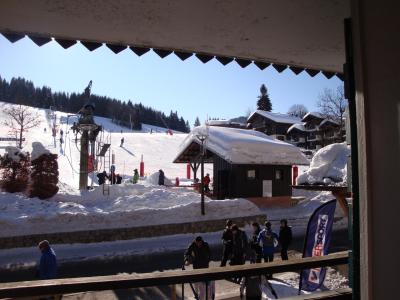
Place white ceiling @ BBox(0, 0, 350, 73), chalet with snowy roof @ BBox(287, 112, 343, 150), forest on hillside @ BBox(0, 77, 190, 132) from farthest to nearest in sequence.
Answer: forest on hillside @ BBox(0, 77, 190, 132) < chalet with snowy roof @ BBox(287, 112, 343, 150) < white ceiling @ BBox(0, 0, 350, 73)

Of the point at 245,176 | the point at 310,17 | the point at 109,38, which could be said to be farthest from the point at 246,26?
the point at 245,176

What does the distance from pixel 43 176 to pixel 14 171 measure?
1967 millimetres

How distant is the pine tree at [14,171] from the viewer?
19422 mm

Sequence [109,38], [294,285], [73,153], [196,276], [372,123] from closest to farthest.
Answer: [372,123] → [196,276] → [109,38] → [294,285] → [73,153]

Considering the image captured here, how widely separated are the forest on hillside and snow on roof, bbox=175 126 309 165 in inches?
3249

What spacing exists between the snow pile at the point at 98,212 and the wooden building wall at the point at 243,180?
3.26 metres

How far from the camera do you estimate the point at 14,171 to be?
779 inches

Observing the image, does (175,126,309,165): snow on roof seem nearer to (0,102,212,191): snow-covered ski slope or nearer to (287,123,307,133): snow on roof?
(0,102,212,191): snow-covered ski slope

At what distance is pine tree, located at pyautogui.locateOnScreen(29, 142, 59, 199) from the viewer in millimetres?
18719

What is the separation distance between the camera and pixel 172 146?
67.7m

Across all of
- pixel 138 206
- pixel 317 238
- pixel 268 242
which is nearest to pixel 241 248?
pixel 268 242

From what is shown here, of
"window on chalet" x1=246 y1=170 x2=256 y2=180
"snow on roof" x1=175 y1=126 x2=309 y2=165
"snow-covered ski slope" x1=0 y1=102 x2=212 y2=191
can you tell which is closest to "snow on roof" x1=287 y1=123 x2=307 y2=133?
"snow-covered ski slope" x1=0 y1=102 x2=212 y2=191

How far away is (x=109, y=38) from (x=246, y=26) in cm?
142

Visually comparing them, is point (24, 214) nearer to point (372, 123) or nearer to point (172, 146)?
point (372, 123)
